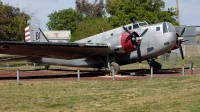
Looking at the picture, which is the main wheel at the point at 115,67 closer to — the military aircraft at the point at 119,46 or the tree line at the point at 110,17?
the military aircraft at the point at 119,46

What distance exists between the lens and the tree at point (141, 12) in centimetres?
5425

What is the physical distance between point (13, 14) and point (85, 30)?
1341 centimetres

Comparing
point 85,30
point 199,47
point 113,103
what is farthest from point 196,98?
point 199,47

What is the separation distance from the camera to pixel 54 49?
21266mm

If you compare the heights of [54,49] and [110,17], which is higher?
[110,17]

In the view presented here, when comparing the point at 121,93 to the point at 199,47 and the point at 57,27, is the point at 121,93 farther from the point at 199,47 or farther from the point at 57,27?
the point at 57,27

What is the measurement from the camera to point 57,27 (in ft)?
366

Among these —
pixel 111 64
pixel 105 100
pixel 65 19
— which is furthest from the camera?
pixel 65 19

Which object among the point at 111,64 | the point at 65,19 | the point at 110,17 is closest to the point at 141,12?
the point at 110,17

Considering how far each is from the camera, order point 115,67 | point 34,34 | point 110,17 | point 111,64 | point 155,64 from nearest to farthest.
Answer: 1. point 115,67
2. point 111,64
3. point 155,64
4. point 34,34
5. point 110,17

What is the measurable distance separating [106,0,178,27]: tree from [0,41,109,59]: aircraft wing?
32287 mm

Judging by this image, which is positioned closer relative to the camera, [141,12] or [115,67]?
[115,67]

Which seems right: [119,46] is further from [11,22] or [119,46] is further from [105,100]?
[11,22]

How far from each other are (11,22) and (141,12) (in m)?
21.7
